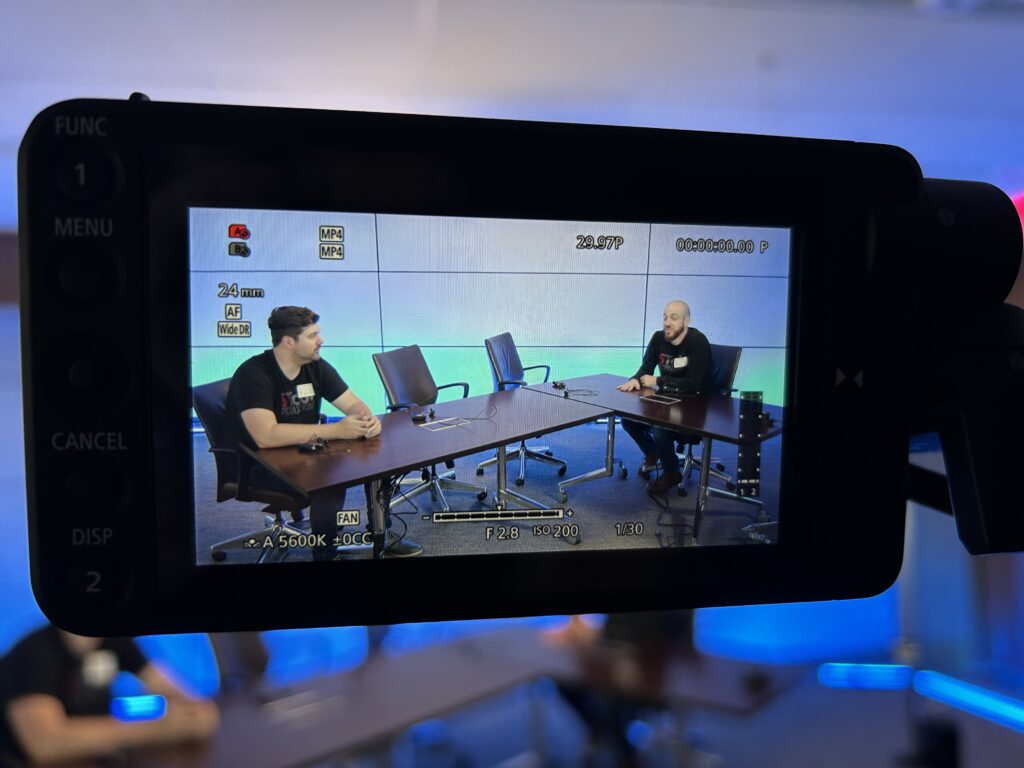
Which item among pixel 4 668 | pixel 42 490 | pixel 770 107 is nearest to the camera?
pixel 42 490

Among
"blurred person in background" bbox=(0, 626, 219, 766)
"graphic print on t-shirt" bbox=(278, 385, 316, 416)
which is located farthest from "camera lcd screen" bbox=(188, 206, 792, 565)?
"blurred person in background" bbox=(0, 626, 219, 766)

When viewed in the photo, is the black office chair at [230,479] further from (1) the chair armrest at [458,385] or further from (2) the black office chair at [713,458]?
(2) the black office chair at [713,458]

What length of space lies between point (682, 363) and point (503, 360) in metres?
0.16

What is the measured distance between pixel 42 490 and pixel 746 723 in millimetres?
1055

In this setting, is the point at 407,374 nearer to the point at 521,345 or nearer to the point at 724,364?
the point at 521,345

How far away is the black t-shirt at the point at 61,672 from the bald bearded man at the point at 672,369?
3.04 feet

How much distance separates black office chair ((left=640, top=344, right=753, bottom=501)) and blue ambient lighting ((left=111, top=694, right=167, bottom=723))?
0.92 meters

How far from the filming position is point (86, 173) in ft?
1.42

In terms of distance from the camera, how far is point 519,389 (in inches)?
20.7

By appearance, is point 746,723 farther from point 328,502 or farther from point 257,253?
point 257,253

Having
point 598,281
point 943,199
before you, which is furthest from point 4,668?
point 943,199

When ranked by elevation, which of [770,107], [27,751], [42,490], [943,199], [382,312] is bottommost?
[27,751]

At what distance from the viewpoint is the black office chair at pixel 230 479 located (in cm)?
45

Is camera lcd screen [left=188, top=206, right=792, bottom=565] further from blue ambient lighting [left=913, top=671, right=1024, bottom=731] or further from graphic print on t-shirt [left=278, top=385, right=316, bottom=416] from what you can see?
blue ambient lighting [left=913, top=671, right=1024, bottom=731]
